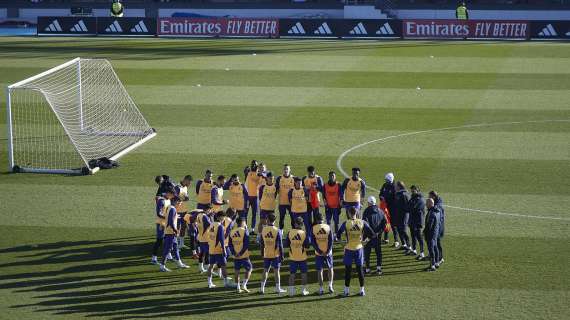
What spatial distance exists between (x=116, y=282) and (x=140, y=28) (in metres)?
37.8

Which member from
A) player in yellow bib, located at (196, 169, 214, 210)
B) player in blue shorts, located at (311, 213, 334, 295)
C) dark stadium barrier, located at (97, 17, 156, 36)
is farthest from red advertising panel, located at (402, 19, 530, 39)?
player in blue shorts, located at (311, 213, 334, 295)

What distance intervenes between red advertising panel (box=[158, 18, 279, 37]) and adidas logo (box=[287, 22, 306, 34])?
0.82 m

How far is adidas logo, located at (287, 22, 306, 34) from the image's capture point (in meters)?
52.6

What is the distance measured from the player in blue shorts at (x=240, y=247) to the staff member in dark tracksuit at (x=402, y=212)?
3942 mm

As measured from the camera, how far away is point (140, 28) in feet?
178

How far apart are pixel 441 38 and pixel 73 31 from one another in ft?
71.3

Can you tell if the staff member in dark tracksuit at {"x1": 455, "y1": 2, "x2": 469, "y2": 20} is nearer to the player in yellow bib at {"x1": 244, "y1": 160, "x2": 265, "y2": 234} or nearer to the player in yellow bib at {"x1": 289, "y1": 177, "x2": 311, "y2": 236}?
the player in yellow bib at {"x1": 244, "y1": 160, "x2": 265, "y2": 234}

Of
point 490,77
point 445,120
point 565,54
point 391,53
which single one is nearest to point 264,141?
point 445,120

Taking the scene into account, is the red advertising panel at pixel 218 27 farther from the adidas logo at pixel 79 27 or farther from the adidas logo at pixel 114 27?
the adidas logo at pixel 79 27

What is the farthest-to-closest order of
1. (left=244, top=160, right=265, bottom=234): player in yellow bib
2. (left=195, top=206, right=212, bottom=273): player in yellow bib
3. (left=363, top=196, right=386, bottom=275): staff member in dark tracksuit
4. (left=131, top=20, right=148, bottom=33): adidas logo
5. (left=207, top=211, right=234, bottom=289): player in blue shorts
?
(left=131, top=20, right=148, bottom=33): adidas logo < (left=244, top=160, right=265, bottom=234): player in yellow bib < (left=363, top=196, right=386, bottom=275): staff member in dark tracksuit < (left=195, top=206, right=212, bottom=273): player in yellow bib < (left=207, top=211, right=234, bottom=289): player in blue shorts

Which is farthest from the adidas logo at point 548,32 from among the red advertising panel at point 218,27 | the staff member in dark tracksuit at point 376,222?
the staff member in dark tracksuit at point 376,222

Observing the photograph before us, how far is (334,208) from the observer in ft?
68.8

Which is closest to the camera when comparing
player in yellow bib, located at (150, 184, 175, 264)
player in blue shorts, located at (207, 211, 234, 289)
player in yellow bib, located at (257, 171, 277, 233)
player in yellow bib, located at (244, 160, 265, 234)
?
player in blue shorts, located at (207, 211, 234, 289)

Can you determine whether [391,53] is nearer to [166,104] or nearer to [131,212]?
[166,104]
